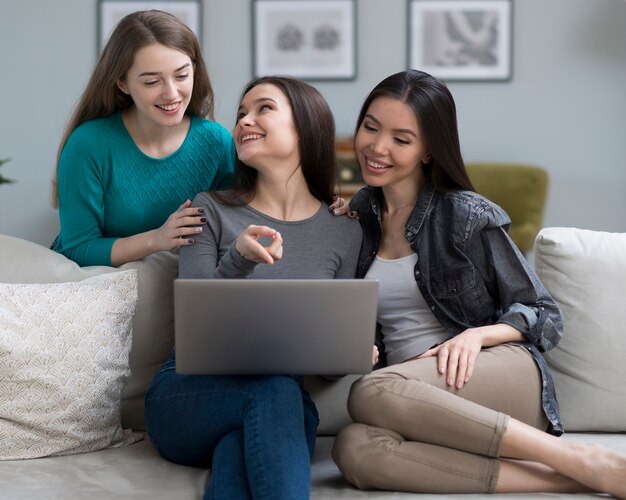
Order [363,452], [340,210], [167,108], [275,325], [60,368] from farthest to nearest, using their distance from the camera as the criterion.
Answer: [167,108] → [340,210] → [60,368] → [363,452] → [275,325]

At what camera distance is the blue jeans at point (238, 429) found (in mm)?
1572

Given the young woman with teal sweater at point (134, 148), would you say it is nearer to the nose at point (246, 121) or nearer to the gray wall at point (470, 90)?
the nose at point (246, 121)

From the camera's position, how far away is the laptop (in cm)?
155

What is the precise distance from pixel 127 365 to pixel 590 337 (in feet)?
3.32

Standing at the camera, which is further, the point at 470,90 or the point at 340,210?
the point at 470,90

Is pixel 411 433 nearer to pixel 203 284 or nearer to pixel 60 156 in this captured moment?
pixel 203 284

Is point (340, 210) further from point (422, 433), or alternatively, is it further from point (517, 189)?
point (517, 189)

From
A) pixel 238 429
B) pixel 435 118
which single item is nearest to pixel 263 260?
pixel 238 429

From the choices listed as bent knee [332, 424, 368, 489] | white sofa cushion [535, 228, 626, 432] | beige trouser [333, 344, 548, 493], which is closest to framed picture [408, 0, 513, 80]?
white sofa cushion [535, 228, 626, 432]

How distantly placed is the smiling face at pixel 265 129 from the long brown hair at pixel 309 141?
2cm

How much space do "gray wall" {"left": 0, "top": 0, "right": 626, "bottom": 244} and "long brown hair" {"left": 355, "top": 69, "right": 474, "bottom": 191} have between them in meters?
3.01

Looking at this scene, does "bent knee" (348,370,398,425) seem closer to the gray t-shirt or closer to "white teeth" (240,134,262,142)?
the gray t-shirt

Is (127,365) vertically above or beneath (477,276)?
beneath

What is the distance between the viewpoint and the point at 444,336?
6.48 feet
